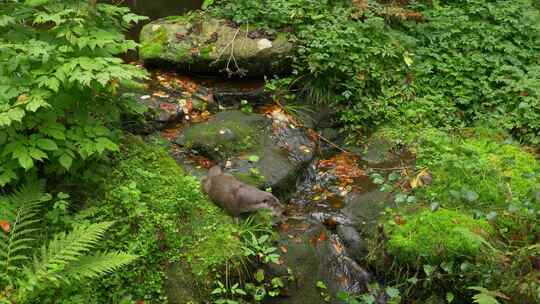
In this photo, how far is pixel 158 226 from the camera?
15.4ft

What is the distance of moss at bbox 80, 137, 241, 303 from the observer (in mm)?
4438

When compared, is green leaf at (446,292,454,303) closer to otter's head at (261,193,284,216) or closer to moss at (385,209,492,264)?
moss at (385,209,492,264)

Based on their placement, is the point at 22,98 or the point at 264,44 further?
the point at 264,44

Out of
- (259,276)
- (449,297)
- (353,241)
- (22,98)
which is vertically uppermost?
(22,98)

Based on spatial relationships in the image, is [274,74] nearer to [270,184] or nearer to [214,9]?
[214,9]

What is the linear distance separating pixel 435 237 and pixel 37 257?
11.8 ft

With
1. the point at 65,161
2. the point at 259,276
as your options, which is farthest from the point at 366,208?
the point at 65,161

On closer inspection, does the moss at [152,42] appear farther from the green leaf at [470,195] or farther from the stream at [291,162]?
the green leaf at [470,195]

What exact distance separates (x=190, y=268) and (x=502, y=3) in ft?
25.2

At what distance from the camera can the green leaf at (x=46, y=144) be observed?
4.08 m

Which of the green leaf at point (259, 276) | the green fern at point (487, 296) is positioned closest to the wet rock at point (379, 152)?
the green leaf at point (259, 276)

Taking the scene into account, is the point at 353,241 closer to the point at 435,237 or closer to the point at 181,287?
the point at 435,237

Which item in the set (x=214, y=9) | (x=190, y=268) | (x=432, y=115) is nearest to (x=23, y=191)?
(x=190, y=268)

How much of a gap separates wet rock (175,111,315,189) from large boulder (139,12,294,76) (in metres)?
1.01
